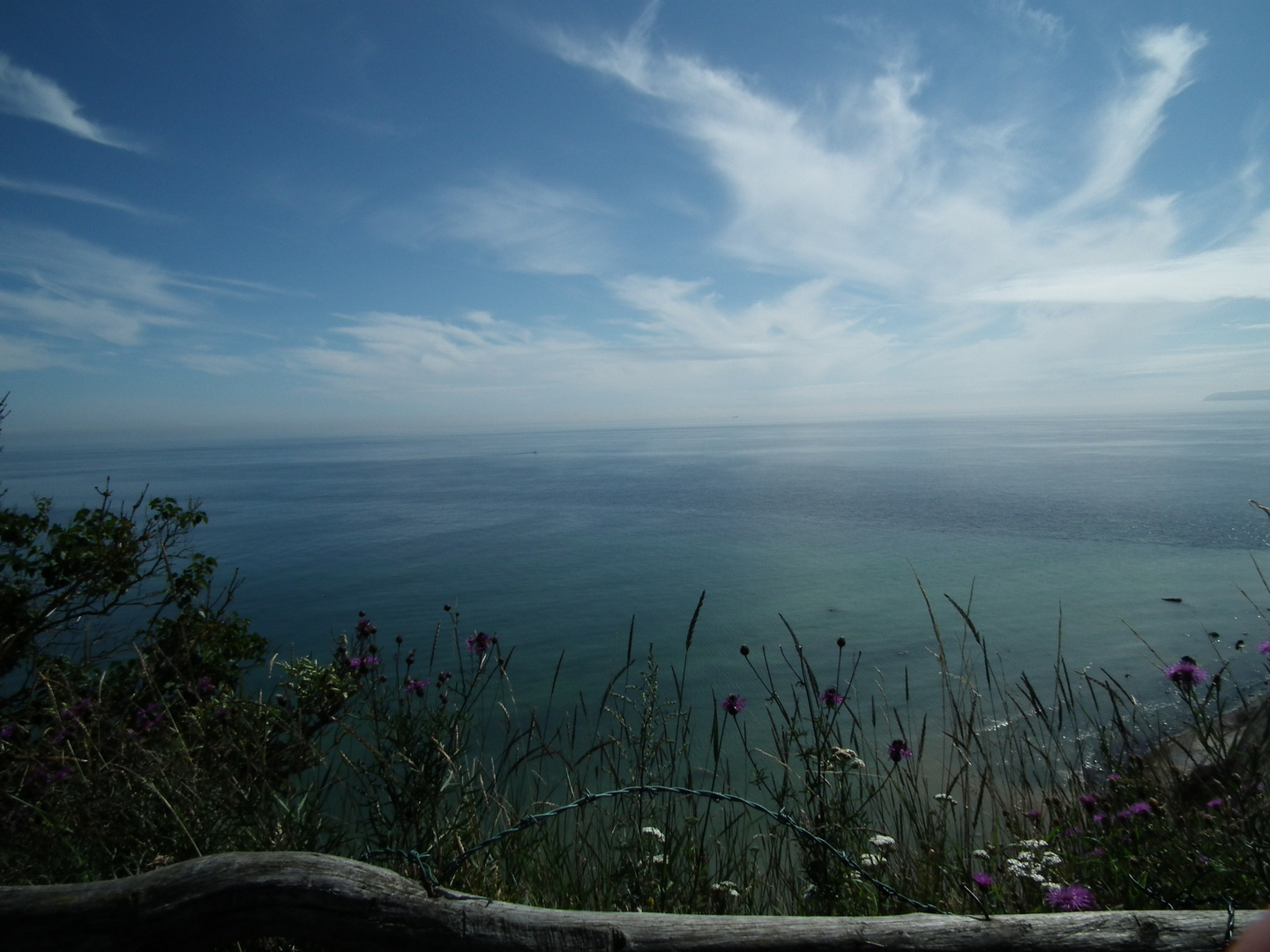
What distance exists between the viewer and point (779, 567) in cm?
1491

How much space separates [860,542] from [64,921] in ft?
55.7

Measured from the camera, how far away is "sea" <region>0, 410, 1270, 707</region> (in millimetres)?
9734

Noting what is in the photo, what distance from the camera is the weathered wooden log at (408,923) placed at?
4.76ft

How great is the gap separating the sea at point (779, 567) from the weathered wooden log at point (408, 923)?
2.07 meters

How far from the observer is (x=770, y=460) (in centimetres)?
4447

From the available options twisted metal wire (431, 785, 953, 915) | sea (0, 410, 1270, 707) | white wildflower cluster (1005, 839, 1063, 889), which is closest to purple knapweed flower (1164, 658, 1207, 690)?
white wildflower cluster (1005, 839, 1063, 889)

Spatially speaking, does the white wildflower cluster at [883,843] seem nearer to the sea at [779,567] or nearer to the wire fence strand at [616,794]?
the wire fence strand at [616,794]

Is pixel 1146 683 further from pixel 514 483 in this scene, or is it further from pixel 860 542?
pixel 514 483

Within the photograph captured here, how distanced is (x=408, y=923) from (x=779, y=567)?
13.9 meters

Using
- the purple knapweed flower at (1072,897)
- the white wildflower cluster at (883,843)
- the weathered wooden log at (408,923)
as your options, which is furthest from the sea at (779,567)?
the weathered wooden log at (408,923)

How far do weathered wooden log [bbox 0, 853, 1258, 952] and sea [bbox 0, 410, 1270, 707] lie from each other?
2.07 metres

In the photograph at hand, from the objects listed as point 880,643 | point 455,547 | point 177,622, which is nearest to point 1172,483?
point 880,643

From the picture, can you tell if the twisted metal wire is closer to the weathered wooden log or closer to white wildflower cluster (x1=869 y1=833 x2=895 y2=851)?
the weathered wooden log

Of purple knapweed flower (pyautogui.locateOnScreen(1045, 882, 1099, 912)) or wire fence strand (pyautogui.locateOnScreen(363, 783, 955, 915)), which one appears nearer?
wire fence strand (pyautogui.locateOnScreen(363, 783, 955, 915))
